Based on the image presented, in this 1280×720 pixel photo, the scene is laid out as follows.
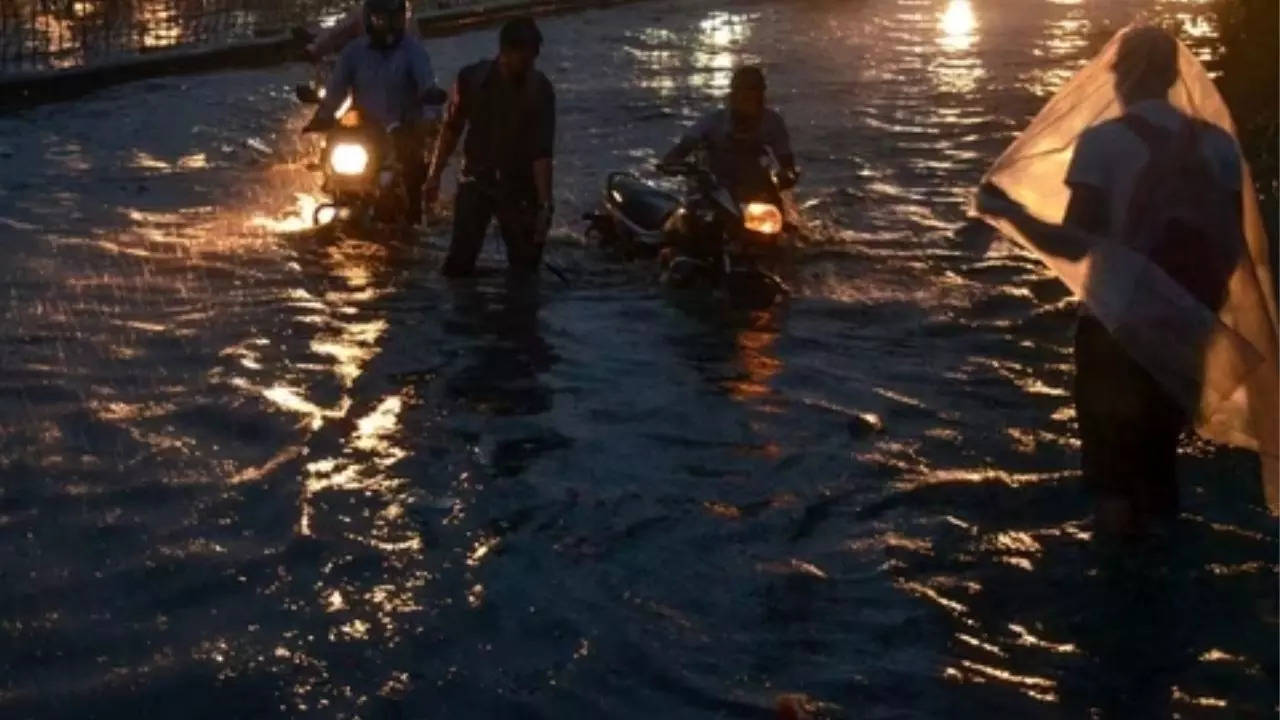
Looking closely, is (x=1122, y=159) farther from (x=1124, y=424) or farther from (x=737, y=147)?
(x=737, y=147)

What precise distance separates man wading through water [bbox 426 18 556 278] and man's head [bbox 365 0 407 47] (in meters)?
1.93

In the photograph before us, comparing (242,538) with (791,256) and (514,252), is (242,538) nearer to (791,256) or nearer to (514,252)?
(514,252)

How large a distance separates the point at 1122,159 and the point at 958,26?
27414 millimetres

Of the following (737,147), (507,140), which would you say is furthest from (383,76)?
(737,147)

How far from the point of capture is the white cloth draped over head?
7.77 meters

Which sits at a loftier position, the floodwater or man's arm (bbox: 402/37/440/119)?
man's arm (bbox: 402/37/440/119)

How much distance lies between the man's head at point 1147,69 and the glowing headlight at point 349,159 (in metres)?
7.90

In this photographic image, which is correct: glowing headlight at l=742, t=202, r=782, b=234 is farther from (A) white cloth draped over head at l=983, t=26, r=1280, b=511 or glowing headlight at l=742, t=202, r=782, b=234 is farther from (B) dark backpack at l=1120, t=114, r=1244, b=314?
(B) dark backpack at l=1120, t=114, r=1244, b=314

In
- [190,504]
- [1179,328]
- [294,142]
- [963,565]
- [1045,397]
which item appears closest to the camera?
[1179,328]

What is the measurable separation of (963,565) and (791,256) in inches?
276

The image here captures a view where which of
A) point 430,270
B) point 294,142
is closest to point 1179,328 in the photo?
point 430,270

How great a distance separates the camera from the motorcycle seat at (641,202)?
14773 millimetres

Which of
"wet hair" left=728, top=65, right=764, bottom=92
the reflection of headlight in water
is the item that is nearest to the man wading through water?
"wet hair" left=728, top=65, right=764, bottom=92

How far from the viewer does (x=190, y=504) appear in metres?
9.30
